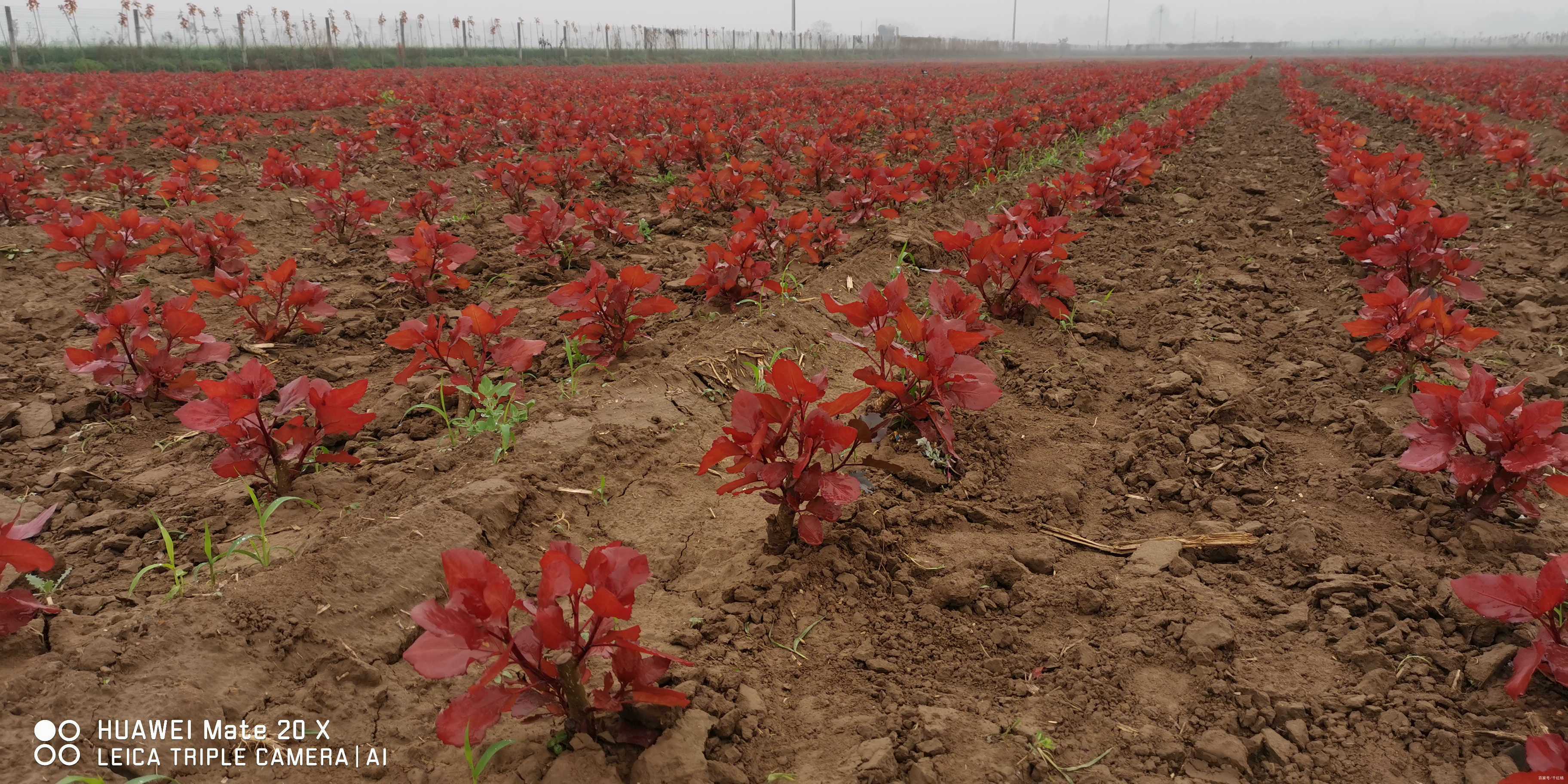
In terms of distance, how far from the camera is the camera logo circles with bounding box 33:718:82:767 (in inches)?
61.1

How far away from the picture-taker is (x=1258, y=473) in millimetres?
2875

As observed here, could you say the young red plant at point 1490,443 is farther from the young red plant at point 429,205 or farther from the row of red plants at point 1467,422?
the young red plant at point 429,205

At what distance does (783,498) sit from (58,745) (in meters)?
1.69

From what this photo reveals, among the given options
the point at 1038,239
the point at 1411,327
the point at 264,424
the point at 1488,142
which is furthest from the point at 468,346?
the point at 1488,142

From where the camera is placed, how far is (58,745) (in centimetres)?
158

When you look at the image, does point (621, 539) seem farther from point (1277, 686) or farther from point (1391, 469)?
point (1391, 469)

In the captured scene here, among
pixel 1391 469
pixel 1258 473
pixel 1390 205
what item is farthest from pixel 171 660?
pixel 1390 205

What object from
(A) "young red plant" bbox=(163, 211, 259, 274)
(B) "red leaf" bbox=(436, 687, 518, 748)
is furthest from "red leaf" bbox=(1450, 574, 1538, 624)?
(A) "young red plant" bbox=(163, 211, 259, 274)

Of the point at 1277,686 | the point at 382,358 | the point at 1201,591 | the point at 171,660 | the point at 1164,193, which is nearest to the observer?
the point at 171,660

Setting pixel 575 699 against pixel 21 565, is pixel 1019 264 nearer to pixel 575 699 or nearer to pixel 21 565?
pixel 575 699

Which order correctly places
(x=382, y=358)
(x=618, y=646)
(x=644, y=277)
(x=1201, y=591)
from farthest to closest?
(x=382, y=358) < (x=644, y=277) < (x=1201, y=591) < (x=618, y=646)

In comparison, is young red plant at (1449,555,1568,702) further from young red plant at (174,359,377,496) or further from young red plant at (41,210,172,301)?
young red plant at (41,210,172,301)

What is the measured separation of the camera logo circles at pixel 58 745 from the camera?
155 cm

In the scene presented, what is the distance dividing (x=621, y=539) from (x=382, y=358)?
7.02 feet
